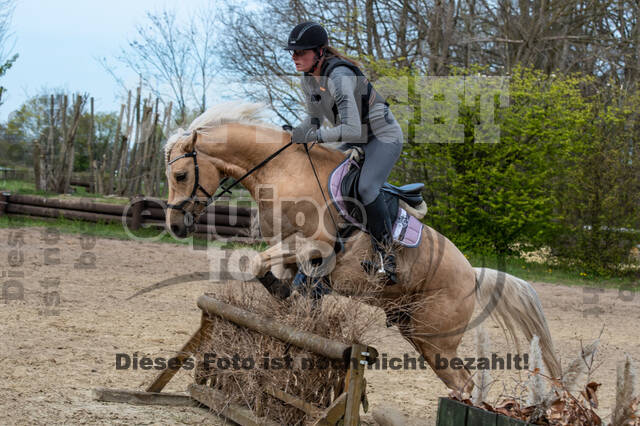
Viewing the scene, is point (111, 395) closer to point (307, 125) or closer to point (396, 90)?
point (307, 125)

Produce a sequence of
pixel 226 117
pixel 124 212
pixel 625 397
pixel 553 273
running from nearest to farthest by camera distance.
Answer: pixel 625 397 → pixel 226 117 → pixel 553 273 → pixel 124 212

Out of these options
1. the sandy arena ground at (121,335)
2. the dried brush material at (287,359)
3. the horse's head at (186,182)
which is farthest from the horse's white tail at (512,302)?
the horse's head at (186,182)

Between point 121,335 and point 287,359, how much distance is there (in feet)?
8.05

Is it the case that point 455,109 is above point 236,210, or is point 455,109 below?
above

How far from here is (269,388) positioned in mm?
2818

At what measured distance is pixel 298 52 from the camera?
3246 mm

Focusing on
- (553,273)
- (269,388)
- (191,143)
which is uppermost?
(191,143)

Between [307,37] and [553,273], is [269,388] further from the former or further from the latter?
[553,273]

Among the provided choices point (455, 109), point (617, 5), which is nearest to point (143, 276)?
point (455, 109)

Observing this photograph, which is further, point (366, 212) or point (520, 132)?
point (520, 132)

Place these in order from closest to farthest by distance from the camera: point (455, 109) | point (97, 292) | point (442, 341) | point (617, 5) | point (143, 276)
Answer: point (442, 341) < point (97, 292) < point (143, 276) < point (455, 109) < point (617, 5)

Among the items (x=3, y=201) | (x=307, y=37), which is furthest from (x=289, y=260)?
(x=3, y=201)

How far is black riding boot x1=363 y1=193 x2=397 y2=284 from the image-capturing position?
10.6 feet

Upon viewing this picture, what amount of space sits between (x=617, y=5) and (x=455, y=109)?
28.3 feet
